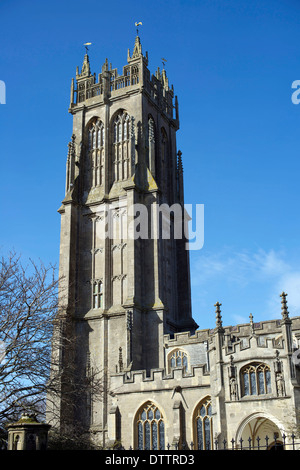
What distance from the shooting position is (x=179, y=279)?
52406 mm

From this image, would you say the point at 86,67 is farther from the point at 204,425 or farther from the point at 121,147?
the point at 204,425

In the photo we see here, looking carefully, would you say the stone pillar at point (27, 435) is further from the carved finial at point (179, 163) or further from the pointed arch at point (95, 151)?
the carved finial at point (179, 163)

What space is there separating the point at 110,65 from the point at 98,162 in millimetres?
9727

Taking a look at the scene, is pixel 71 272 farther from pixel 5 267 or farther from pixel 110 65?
pixel 5 267

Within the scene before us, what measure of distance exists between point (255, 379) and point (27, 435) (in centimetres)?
1490

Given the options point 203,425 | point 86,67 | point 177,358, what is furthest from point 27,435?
point 86,67

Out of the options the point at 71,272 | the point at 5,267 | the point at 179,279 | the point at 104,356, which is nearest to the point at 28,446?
the point at 5,267

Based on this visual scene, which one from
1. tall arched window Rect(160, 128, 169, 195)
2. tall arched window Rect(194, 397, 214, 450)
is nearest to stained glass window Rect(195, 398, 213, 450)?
tall arched window Rect(194, 397, 214, 450)

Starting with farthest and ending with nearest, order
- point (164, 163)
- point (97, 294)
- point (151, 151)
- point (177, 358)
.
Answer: point (164, 163) → point (151, 151) → point (97, 294) → point (177, 358)

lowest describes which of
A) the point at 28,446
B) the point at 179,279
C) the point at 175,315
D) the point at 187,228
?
the point at 28,446

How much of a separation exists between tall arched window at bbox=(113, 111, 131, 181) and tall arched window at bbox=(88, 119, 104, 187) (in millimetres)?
1248

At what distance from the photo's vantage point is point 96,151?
53500mm

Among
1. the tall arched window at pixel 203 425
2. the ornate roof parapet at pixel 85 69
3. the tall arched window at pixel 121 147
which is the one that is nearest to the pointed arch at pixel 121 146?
the tall arched window at pixel 121 147

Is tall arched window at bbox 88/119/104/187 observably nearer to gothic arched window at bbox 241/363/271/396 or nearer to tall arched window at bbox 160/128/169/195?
tall arched window at bbox 160/128/169/195
